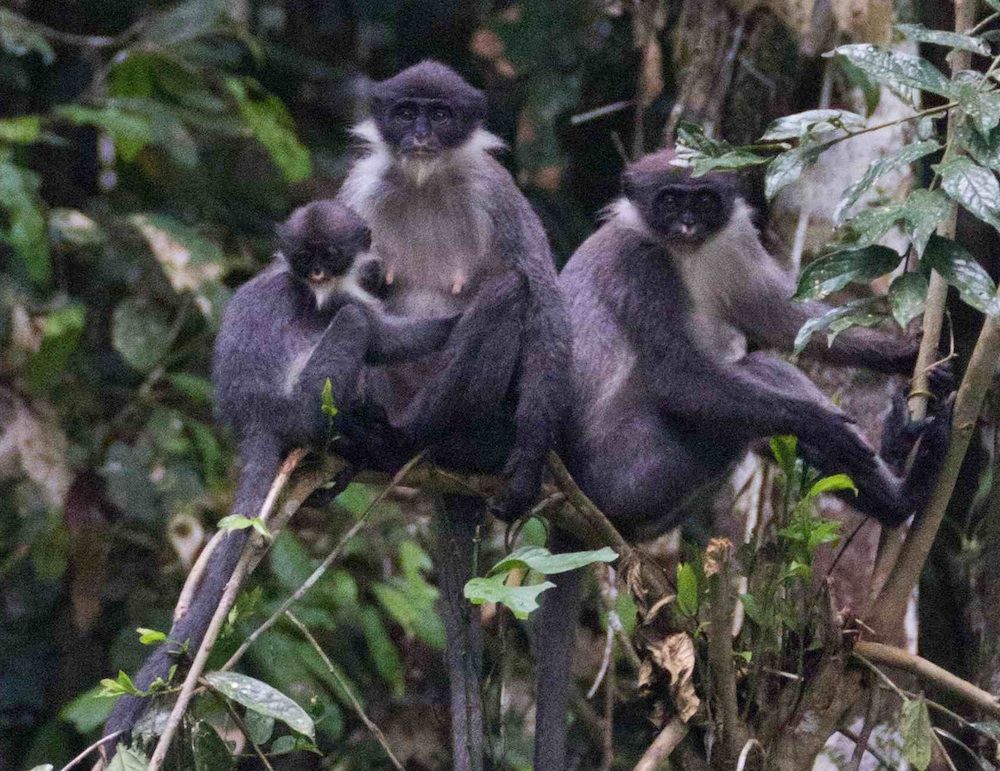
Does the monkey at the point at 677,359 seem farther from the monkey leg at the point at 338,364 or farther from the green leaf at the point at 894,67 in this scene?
the green leaf at the point at 894,67

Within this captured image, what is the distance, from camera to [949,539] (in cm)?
588

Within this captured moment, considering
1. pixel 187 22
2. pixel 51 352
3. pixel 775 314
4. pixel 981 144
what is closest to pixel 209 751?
pixel 981 144

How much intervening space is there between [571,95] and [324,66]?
2.14 meters

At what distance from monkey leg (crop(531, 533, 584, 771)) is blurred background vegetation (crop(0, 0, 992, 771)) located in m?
1.44

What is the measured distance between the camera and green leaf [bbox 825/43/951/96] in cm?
295

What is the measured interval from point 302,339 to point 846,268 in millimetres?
1802

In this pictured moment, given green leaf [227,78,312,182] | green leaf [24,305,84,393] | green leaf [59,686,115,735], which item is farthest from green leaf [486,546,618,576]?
green leaf [227,78,312,182]

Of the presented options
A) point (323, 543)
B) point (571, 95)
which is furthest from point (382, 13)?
point (323, 543)

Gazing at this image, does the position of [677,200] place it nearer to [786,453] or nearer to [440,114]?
[440,114]

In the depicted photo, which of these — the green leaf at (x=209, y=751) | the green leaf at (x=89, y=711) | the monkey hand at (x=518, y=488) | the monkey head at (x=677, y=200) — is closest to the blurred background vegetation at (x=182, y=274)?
the green leaf at (x=89, y=711)

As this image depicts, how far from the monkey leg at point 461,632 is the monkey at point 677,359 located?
0.92ft

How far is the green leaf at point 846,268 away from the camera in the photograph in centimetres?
305

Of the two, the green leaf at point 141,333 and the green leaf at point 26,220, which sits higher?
the green leaf at point 26,220

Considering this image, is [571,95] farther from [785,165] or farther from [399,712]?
[785,165]
